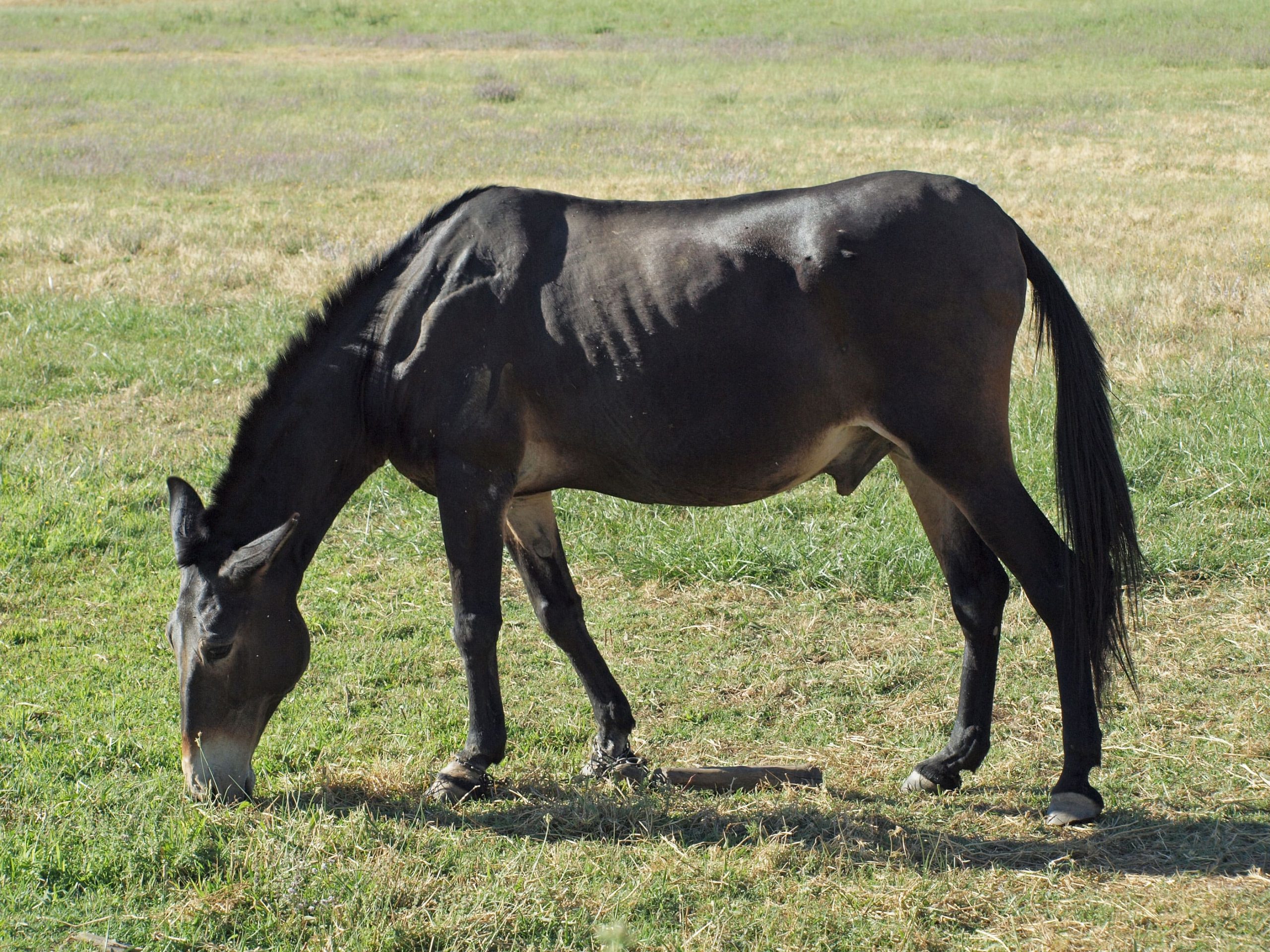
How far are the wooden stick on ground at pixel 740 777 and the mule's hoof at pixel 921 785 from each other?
32 cm

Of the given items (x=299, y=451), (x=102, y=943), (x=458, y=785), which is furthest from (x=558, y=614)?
(x=102, y=943)

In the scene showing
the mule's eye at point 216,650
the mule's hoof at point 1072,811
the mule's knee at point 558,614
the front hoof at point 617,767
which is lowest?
the front hoof at point 617,767

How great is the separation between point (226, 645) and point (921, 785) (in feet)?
8.22

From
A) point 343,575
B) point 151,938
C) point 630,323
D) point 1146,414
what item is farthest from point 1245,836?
point 343,575

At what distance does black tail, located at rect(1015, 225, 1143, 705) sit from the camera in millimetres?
3984

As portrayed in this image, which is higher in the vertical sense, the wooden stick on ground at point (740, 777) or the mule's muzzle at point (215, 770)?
the mule's muzzle at point (215, 770)

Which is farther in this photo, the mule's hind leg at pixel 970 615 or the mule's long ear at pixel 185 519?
the mule's hind leg at pixel 970 615

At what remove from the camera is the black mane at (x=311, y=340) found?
165 inches

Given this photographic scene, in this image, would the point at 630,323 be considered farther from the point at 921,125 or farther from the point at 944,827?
the point at 921,125

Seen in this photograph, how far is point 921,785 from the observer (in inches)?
168

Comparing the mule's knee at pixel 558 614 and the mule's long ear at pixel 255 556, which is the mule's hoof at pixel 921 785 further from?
the mule's long ear at pixel 255 556

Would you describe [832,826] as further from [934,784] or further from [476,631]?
[476,631]

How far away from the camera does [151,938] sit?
3.30 meters

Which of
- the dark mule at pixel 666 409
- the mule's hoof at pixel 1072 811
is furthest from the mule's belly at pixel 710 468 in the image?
the mule's hoof at pixel 1072 811
